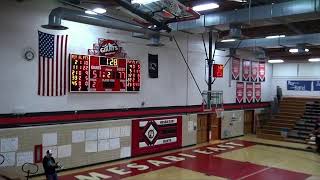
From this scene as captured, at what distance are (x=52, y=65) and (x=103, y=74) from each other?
6.11 ft

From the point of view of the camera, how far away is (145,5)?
7.57 m

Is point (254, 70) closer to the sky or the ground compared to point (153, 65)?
closer to the sky

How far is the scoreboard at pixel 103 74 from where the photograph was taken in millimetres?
11047

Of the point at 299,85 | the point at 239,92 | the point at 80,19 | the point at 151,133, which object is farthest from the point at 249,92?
the point at 80,19

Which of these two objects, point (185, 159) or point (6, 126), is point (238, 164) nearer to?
point (185, 159)

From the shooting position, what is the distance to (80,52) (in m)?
11.3

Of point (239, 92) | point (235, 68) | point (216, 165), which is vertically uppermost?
point (235, 68)

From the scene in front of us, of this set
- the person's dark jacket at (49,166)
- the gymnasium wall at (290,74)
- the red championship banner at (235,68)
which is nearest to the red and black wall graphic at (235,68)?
the red championship banner at (235,68)

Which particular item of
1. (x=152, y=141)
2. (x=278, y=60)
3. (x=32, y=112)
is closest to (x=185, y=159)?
(x=152, y=141)

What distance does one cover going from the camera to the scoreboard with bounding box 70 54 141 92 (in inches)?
435

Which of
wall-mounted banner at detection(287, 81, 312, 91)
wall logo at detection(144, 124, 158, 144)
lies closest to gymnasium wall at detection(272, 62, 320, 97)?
wall-mounted banner at detection(287, 81, 312, 91)

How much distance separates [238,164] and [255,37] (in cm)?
612

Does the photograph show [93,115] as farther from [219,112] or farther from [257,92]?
[257,92]

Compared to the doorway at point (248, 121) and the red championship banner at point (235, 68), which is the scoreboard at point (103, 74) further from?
the doorway at point (248, 121)
